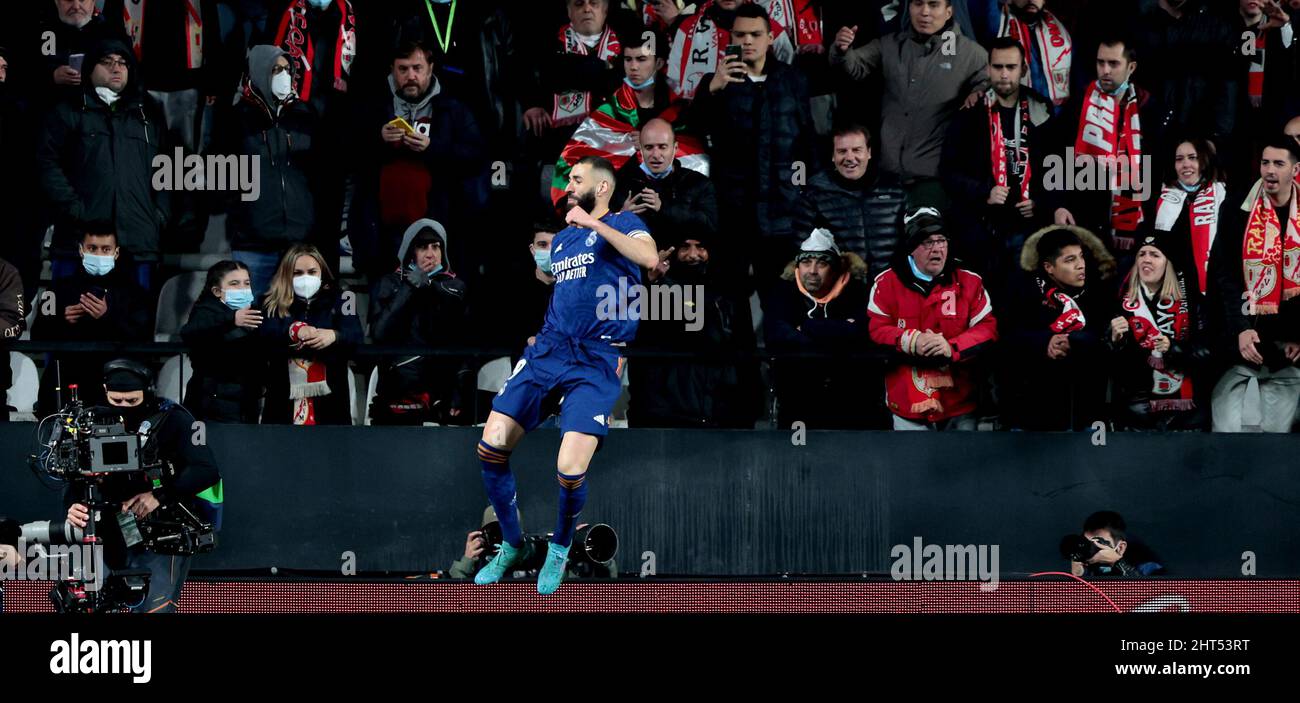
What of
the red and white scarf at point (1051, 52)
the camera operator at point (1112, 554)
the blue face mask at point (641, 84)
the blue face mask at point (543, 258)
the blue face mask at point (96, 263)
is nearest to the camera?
the camera operator at point (1112, 554)

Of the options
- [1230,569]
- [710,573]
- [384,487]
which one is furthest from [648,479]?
[1230,569]

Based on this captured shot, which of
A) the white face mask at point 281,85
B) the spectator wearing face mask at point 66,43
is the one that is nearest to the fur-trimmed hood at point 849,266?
the white face mask at point 281,85

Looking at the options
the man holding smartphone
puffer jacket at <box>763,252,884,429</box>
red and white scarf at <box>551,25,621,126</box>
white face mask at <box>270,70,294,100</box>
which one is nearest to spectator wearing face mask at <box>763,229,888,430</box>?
puffer jacket at <box>763,252,884,429</box>

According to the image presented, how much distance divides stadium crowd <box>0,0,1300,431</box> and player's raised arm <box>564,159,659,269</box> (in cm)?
154

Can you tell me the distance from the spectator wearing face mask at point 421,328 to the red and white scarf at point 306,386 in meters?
0.36

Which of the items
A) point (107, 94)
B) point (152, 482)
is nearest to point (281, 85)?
point (107, 94)

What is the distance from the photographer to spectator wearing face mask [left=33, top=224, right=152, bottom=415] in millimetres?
11469

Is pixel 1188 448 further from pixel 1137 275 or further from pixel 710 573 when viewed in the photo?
pixel 710 573

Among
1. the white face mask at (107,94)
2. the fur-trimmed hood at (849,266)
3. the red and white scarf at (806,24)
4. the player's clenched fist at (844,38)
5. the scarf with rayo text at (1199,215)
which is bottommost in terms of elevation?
the fur-trimmed hood at (849,266)

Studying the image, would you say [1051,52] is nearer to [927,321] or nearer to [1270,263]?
[1270,263]

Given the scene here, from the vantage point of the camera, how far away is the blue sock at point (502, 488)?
9492 mm

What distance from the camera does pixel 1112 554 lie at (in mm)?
10766

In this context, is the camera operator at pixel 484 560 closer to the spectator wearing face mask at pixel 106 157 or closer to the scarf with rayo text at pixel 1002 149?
the spectator wearing face mask at pixel 106 157
